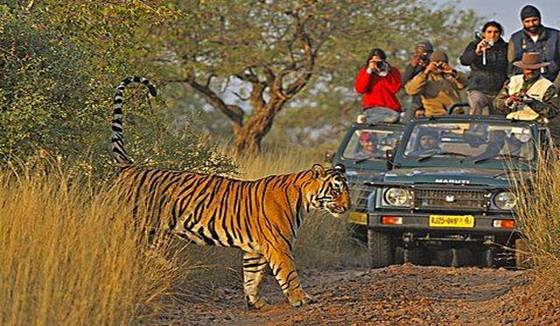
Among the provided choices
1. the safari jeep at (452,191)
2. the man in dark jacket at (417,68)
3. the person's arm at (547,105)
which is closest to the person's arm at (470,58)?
the man in dark jacket at (417,68)

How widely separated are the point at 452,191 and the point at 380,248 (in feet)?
3.57

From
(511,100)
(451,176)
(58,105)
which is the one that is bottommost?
(451,176)

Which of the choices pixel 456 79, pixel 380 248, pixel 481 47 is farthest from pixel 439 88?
pixel 380 248

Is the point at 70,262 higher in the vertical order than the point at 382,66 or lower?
lower

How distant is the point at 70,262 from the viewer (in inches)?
334

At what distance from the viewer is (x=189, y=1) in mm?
21781

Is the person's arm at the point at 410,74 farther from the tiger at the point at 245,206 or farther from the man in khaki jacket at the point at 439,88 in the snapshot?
the tiger at the point at 245,206

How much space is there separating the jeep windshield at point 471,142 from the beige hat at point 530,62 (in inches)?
46.3

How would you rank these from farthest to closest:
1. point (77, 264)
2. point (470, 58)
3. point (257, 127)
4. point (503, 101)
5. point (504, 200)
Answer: point (257, 127), point (470, 58), point (503, 101), point (504, 200), point (77, 264)

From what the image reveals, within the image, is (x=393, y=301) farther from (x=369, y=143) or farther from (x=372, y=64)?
(x=372, y=64)

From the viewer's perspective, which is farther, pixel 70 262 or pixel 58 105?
pixel 58 105

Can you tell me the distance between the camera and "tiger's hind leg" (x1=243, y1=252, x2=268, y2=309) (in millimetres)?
10977

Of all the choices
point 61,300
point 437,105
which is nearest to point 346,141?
point 437,105

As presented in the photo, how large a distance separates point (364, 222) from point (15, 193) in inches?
199
